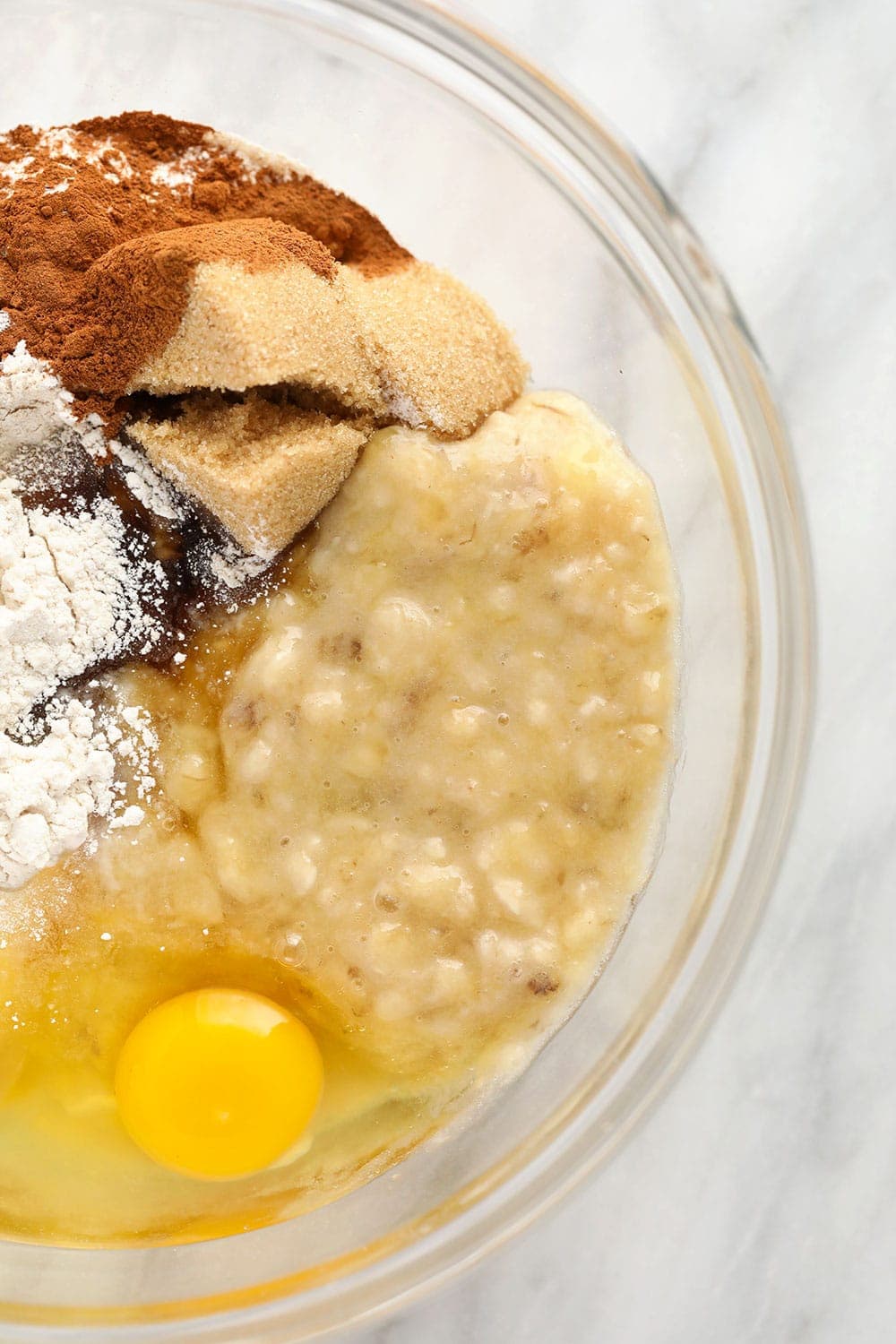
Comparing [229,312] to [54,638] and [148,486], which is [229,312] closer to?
Answer: [148,486]

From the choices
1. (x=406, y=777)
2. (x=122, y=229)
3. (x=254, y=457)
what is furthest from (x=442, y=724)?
(x=122, y=229)

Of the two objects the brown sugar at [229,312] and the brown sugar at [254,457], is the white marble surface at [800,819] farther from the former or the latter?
the brown sugar at [254,457]

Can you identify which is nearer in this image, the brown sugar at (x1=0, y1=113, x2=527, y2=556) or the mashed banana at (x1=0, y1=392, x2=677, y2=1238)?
the brown sugar at (x1=0, y1=113, x2=527, y2=556)

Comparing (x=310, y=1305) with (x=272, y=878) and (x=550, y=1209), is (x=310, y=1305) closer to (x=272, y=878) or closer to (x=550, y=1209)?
(x=550, y=1209)

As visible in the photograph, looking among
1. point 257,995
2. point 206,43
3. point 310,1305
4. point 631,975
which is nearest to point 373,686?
point 257,995

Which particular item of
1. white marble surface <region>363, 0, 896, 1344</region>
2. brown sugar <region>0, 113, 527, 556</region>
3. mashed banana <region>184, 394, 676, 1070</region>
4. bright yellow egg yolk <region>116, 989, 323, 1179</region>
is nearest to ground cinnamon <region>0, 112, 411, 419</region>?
brown sugar <region>0, 113, 527, 556</region>

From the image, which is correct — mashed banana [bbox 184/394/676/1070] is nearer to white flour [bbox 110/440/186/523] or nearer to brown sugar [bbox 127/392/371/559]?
brown sugar [bbox 127/392/371/559]

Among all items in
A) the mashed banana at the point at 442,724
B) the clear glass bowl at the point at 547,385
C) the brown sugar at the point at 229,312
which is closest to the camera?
the brown sugar at the point at 229,312

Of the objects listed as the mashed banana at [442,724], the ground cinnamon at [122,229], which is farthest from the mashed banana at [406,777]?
the ground cinnamon at [122,229]
